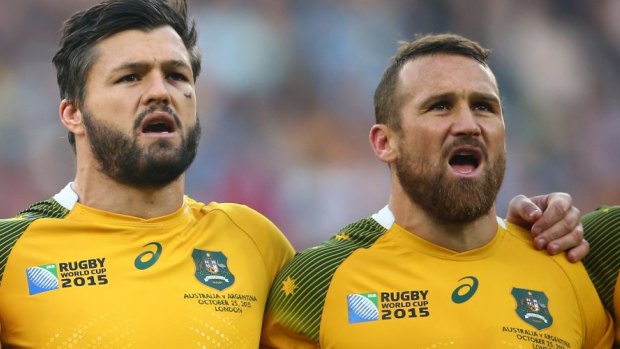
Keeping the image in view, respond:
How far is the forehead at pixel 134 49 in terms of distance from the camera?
3.85m

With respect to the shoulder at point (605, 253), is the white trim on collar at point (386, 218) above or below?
above

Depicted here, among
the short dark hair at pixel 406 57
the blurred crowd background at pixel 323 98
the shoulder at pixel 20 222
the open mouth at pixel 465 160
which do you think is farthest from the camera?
the blurred crowd background at pixel 323 98

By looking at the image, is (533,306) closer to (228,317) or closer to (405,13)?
(228,317)

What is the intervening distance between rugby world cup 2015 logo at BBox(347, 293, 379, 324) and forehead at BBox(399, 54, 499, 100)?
0.87 meters

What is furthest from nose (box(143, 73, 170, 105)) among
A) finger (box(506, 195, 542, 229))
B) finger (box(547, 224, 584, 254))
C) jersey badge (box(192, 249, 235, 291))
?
finger (box(547, 224, 584, 254))

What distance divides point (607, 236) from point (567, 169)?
4.96 m

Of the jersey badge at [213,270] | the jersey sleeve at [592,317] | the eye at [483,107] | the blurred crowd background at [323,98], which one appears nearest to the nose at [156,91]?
the jersey badge at [213,270]

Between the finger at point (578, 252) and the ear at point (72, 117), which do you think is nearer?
the finger at point (578, 252)

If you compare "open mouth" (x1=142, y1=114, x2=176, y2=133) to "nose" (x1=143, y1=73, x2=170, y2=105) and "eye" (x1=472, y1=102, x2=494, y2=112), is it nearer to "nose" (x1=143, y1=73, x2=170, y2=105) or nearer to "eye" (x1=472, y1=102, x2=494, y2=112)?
"nose" (x1=143, y1=73, x2=170, y2=105)

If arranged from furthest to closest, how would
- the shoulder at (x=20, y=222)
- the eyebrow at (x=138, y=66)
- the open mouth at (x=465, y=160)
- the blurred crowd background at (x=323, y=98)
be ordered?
the blurred crowd background at (x=323, y=98), the eyebrow at (x=138, y=66), the open mouth at (x=465, y=160), the shoulder at (x=20, y=222)

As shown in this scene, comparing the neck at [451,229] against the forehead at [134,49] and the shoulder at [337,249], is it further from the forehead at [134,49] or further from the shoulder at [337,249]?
the forehead at [134,49]

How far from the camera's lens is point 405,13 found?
8969 mm

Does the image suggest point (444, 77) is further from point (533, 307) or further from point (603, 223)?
point (533, 307)

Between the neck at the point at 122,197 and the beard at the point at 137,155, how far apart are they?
30mm
